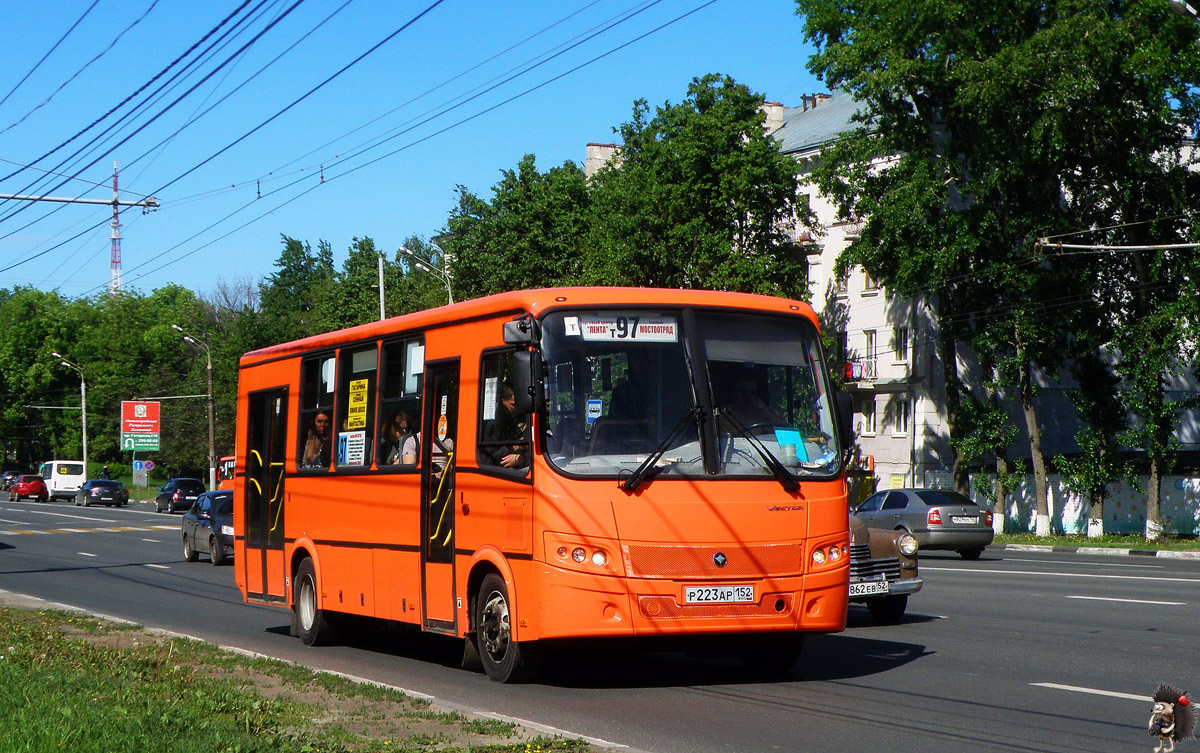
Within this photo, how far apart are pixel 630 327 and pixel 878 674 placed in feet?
10.9

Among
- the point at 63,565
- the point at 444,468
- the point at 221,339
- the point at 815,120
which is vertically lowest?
the point at 63,565

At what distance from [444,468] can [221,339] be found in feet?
342

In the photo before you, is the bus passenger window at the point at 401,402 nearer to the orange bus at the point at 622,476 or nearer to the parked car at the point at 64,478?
the orange bus at the point at 622,476

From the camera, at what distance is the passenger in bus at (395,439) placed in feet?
39.8

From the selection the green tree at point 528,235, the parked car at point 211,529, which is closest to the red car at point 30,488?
the green tree at point 528,235

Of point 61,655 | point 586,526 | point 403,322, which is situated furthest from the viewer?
point 403,322

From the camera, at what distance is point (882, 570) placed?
14.7 m

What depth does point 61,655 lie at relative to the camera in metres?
10.8

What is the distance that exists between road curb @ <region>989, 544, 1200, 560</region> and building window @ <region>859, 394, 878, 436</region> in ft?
70.2

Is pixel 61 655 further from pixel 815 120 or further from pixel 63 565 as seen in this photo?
pixel 815 120

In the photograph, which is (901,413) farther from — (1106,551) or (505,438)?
(505,438)

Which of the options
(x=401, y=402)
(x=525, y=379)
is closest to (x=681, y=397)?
(x=525, y=379)

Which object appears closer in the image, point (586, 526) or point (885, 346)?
point (586, 526)

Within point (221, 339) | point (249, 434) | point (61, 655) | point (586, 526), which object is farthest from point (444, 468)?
point (221, 339)
